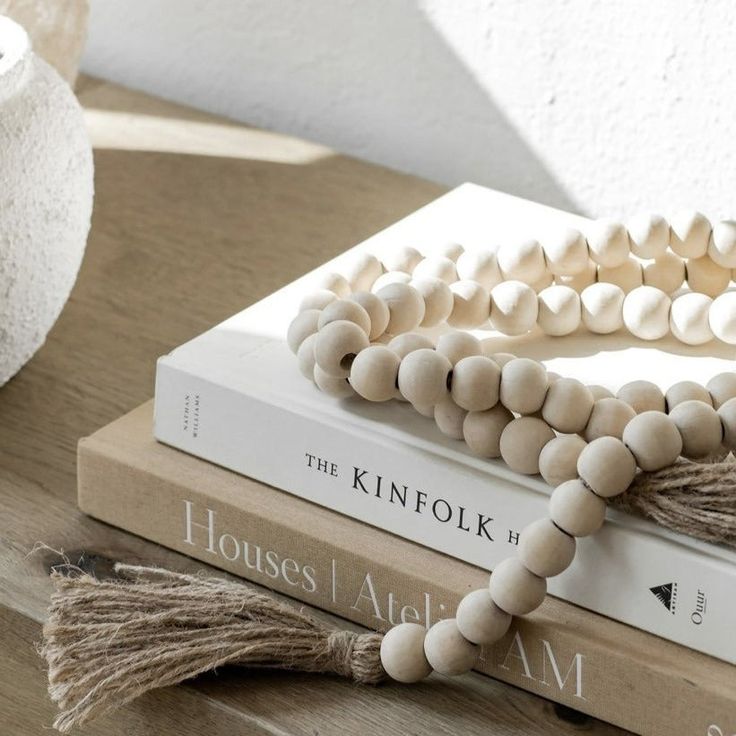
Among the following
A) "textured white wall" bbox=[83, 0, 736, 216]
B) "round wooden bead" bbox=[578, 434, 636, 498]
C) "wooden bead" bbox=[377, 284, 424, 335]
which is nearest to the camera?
"round wooden bead" bbox=[578, 434, 636, 498]

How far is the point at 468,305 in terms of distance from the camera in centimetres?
64

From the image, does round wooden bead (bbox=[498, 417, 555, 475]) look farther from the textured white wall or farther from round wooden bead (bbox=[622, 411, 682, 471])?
the textured white wall

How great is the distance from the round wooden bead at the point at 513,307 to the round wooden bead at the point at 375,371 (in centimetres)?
11

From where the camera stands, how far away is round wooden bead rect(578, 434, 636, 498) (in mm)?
493

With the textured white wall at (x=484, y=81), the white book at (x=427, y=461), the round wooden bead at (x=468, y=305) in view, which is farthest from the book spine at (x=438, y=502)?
the textured white wall at (x=484, y=81)

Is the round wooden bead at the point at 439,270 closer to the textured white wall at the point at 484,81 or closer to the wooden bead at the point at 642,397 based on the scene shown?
the wooden bead at the point at 642,397

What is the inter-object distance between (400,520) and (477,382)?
0.09m

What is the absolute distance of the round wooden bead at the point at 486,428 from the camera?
53 cm

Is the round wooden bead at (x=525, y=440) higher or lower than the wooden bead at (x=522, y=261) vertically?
lower

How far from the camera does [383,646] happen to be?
0.53 m

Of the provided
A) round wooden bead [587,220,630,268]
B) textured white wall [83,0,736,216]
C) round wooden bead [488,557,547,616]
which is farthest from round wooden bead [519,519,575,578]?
textured white wall [83,0,736,216]

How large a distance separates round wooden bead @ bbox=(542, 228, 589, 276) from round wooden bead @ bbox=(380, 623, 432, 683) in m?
0.24

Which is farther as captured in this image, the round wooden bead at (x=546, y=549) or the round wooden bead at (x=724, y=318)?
the round wooden bead at (x=724, y=318)

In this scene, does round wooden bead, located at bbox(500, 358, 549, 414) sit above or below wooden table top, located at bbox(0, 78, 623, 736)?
above
